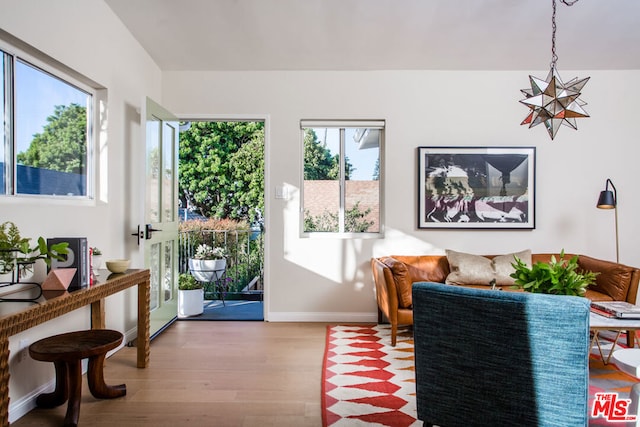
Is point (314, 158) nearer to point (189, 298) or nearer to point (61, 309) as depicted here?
point (189, 298)

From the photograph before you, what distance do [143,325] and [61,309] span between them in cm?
110

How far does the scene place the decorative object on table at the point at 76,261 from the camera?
2463mm

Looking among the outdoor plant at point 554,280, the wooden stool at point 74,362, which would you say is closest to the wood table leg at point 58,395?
the wooden stool at point 74,362

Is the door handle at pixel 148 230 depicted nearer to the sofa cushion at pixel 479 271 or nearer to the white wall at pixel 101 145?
the white wall at pixel 101 145

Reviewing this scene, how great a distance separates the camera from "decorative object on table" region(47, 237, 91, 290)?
246cm

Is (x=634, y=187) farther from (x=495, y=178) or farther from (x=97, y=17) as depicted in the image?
(x=97, y=17)

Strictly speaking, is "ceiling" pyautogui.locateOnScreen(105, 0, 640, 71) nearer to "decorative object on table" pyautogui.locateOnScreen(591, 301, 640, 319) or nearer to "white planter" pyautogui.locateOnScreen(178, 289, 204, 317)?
"decorative object on table" pyautogui.locateOnScreen(591, 301, 640, 319)

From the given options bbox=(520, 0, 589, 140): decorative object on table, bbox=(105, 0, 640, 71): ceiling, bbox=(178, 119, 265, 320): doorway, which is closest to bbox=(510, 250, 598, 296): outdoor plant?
A: bbox=(520, 0, 589, 140): decorative object on table

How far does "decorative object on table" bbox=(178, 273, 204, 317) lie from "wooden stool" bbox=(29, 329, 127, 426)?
2130 mm

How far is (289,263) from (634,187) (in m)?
3.68

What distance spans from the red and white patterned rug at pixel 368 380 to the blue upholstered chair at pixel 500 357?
2.26 ft

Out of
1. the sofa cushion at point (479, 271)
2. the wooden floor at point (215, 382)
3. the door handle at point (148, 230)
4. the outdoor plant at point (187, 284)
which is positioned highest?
the door handle at point (148, 230)

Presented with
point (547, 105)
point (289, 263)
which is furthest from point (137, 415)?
point (547, 105)

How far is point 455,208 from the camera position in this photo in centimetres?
461
